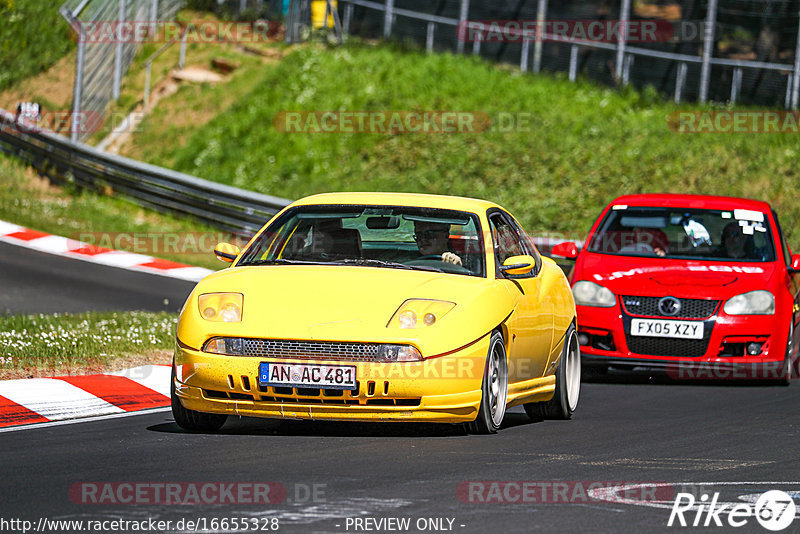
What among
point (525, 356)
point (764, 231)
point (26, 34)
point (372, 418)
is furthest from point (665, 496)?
point (26, 34)

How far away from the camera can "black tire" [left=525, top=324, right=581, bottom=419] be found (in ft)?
32.7

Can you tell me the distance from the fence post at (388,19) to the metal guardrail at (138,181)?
8086mm

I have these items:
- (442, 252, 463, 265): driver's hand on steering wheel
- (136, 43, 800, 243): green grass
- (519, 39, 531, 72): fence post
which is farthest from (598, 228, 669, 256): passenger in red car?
(519, 39, 531, 72): fence post

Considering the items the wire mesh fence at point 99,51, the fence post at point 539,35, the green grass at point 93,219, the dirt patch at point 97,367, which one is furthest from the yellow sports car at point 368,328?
the fence post at point 539,35

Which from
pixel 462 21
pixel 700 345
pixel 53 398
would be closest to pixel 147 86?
pixel 462 21

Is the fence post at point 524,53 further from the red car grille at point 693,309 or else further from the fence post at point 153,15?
the red car grille at point 693,309

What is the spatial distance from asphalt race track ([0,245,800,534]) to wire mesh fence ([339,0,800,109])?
1686cm

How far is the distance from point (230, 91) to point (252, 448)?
74.1ft

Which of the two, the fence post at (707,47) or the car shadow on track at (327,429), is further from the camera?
the fence post at (707,47)

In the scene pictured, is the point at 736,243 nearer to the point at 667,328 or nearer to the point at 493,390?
the point at 667,328

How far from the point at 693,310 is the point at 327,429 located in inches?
182

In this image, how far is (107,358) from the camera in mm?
11383

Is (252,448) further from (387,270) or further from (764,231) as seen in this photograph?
(764,231)

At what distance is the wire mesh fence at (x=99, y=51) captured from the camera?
2653 centimetres
